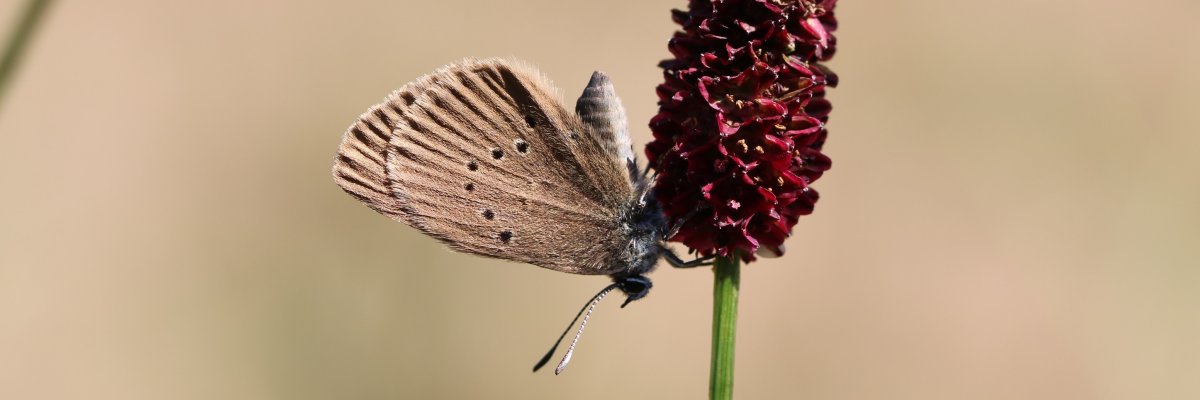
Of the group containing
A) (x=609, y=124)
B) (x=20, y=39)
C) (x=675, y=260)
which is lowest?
(x=20, y=39)

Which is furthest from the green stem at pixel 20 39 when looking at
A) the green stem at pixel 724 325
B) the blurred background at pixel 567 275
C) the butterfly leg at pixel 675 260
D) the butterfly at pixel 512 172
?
the blurred background at pixel 567 275

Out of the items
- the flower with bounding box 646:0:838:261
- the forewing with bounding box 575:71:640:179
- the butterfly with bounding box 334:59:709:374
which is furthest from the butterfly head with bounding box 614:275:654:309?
the flower with bounding box 646:0:838:261

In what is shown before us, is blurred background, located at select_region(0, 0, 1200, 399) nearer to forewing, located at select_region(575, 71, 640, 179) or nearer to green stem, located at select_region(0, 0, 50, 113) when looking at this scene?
forewing, located at select_region(575, 71, 640, 179)

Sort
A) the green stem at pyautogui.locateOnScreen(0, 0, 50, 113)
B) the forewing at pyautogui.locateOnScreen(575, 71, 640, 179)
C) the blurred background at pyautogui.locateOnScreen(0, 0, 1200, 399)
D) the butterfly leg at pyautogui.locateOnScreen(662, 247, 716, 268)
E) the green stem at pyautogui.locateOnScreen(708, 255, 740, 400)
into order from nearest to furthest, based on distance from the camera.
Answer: the green stem at pyautogui.locateOnScreen(0, 0, 50, 113) → the green stem at pyautogui.locateOnScreen(708, 255, 740, 400) → the butterfly leg at pyautogui.locateOnScreen(662, 247, 716, 268) → the forewing at pyautogui.locateOnScreen(575, 71, 640, 179) → the blurred background at pyautogui.locateOnScreen(0, 0, 1200, 399)

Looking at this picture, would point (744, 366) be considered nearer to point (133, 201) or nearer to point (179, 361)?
point (179, 361)

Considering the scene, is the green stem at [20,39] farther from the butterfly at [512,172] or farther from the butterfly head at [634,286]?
the butterfly head at [634,286]

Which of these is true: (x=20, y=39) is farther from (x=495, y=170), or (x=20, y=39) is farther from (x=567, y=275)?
(x=567, y=275)

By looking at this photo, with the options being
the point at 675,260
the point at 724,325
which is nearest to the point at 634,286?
the point at 675,260
